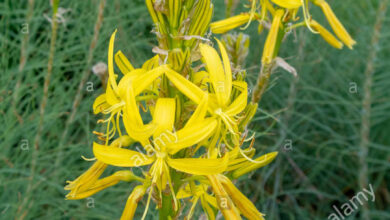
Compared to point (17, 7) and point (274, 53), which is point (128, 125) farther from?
point (17, 7)

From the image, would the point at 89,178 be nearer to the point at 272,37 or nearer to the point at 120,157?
the point at 120,157

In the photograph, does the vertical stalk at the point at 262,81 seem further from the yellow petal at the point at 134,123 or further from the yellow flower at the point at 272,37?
the yellow petal at the point at 134,123

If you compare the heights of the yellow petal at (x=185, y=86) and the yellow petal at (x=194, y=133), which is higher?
the yellow petal at (x=185, y=86)

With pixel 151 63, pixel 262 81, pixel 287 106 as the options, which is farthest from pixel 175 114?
pixel 287 106

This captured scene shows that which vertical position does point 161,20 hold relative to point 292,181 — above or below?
above

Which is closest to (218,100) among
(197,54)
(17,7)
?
(197,54)

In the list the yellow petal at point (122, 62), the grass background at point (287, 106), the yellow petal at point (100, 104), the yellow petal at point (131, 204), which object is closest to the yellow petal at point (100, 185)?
the yellow petal at point (131, 204)
